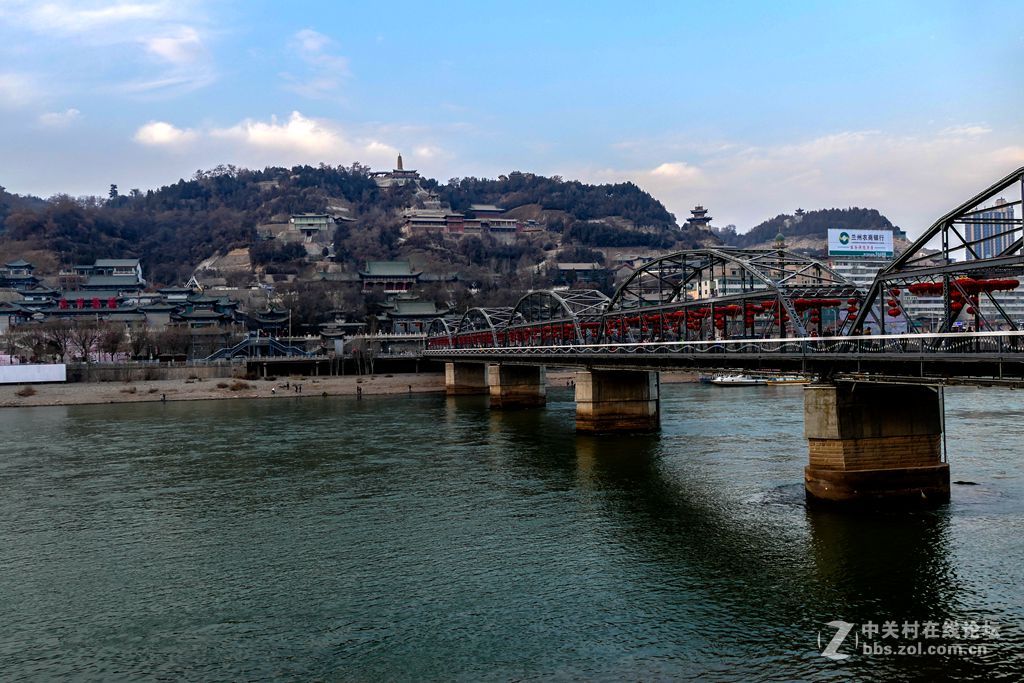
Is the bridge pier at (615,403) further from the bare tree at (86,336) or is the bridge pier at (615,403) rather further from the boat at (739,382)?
the bare tree at (86,336)

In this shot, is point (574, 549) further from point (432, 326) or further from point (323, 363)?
point (432, 326)

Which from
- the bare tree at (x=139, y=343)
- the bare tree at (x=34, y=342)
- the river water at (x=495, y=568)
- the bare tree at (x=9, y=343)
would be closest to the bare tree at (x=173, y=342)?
the bare tree at (x=139, y=343)

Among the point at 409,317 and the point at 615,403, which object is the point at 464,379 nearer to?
the point at 615,403

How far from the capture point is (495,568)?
24.1 m

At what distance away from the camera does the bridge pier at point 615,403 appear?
52.6 m

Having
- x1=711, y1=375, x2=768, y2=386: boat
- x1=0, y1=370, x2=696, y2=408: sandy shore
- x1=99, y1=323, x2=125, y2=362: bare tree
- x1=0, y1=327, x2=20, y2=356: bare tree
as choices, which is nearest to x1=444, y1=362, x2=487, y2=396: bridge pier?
x1=0, y1=370, x2=696, y2=408: sandy shore

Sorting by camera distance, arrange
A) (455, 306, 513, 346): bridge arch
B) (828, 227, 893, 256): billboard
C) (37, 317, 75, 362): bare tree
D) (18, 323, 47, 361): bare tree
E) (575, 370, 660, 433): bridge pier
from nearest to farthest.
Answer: (575, 370, 660, 433): bridge pier, (455, 306, 513, 346): bridge arch, (18, 323, 47, 361): bare tree, (37, 317, 75, 362): bare tree, (828, 227, 893, 256): billboard

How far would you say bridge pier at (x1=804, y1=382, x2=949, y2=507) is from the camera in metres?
27.9

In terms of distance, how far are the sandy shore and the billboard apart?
9144cm

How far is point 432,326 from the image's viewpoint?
144 m

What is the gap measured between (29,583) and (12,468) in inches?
938

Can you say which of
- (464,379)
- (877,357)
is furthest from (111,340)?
(877,357)

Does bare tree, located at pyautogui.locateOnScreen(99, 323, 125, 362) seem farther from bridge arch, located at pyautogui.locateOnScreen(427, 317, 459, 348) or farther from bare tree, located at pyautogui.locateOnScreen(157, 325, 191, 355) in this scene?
bridge arch, located at pyautogui.locateOnScreen(427, 317, 459, 348)

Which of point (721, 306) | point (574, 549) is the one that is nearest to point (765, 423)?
point (721, 306)
